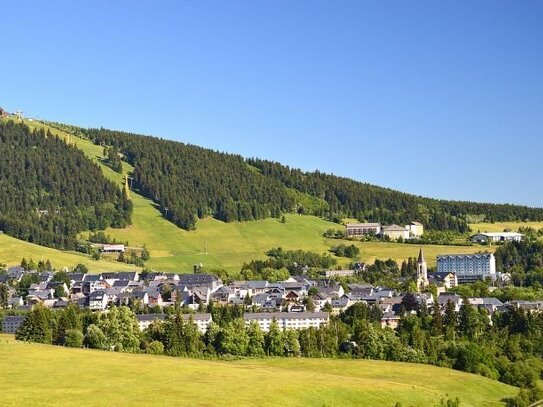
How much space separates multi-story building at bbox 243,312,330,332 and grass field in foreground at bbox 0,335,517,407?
2820cm

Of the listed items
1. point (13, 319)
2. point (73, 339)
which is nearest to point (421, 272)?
point (13, 319)

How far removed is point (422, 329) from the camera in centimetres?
12156

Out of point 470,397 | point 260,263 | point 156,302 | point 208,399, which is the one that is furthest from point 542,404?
point 260,263

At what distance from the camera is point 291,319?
131250 mm

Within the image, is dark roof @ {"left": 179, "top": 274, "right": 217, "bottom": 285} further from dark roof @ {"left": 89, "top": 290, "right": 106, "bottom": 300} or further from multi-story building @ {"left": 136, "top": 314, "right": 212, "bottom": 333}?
multi-story building @ {"left": 136, "top": 314, "right": 212, "bottom": 333}

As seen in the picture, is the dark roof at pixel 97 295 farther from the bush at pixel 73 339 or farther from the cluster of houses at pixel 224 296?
the bush at pixel 73 339

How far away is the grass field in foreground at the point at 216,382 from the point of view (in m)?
64.9

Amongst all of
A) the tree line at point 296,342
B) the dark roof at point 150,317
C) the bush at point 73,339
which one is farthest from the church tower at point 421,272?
the bush at point 73,339

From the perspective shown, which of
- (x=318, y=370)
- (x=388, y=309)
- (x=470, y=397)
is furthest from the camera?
(x=388, y=309)

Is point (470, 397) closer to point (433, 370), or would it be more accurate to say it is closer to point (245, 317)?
point (433, 370)

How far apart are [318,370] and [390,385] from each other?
1375 centimetres

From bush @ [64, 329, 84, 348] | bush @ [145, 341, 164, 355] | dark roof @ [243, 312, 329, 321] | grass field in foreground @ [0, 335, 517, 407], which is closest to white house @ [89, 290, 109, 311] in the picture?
dark roof @ [243, 312, 329, 321]

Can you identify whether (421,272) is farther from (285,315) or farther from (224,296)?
(285,315)

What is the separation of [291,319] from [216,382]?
192ft
